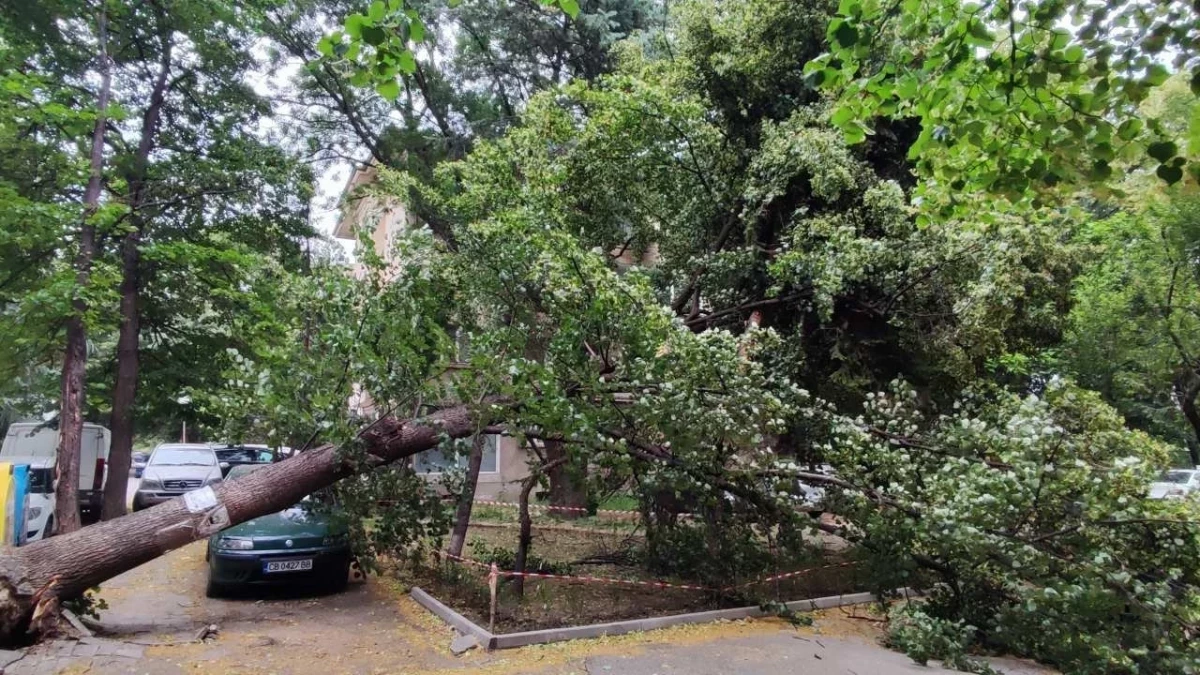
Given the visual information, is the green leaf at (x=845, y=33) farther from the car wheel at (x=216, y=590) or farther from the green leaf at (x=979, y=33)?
the car wheel at (x=216, y=590)

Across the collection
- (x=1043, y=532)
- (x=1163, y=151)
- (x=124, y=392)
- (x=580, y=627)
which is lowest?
(x=580, y=627)

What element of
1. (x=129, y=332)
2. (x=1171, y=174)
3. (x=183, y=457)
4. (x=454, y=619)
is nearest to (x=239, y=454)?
(x=183, y=457)

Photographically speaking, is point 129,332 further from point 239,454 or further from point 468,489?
point 239,454

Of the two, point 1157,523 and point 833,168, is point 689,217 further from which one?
point 1157,523

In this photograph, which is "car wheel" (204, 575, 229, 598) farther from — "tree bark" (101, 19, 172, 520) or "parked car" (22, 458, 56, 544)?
"tree bark" (101, 19, 172, 520)

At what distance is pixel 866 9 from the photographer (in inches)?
167

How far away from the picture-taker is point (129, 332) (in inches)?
499

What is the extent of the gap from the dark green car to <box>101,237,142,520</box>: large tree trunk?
596 centimetres

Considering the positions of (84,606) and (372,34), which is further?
(84,606)

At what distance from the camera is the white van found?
14.4 meters

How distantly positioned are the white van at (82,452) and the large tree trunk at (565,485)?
8798mm

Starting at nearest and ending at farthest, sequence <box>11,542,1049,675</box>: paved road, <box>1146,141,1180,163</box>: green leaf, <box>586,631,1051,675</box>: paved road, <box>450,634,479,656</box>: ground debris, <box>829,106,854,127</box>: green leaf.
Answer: <box>1146,141,1180,163</box>: green leaf, <box>829,106,854,127</box>: green leaf, <box>11,542,1049,675</box>: paved road, <box>586,631,1051,675</box>: paved road, <box>450,634,479,656</box>: ground debris

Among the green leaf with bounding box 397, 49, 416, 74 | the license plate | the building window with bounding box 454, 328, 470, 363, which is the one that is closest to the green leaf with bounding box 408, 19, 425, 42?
the green leaf with bounding box 397, 49, 416, 74

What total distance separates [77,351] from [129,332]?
2876 mm
